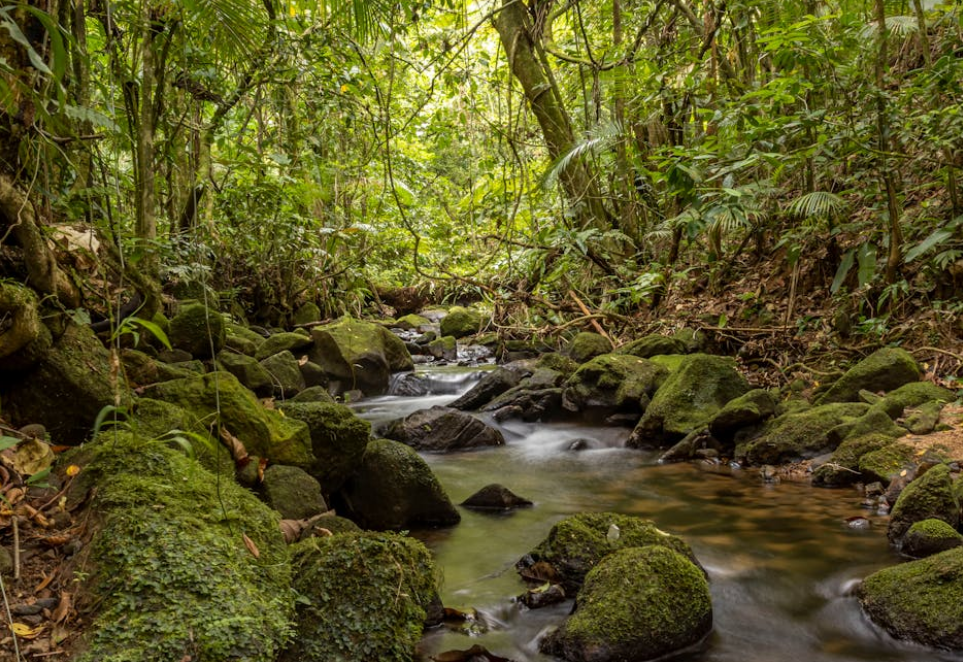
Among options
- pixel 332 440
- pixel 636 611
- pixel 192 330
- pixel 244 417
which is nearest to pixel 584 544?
pixel 636 611

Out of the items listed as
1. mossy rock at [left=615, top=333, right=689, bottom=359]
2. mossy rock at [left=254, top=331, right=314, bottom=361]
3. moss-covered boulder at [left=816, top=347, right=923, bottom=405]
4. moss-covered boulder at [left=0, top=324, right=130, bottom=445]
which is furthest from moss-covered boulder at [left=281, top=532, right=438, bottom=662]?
mossy rock at [left=254, top=331, right=314, bottom=361]

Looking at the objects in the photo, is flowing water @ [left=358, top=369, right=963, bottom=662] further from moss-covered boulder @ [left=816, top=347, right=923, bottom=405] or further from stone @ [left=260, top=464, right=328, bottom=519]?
moss-covered boulder @ [left=816, top=347, right=923, bottom=405]

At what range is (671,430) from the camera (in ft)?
21.0

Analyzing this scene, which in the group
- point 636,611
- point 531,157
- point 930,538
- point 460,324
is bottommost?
point 930,538

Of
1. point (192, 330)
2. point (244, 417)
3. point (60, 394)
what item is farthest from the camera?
point (192, 330)

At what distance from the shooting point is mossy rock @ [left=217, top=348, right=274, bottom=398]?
255 inches

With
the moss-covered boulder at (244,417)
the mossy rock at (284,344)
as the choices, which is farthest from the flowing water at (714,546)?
the mossy rock at (284,344)

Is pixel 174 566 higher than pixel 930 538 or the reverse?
higher

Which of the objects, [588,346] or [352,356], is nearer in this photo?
[588,346]

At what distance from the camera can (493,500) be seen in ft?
16.3

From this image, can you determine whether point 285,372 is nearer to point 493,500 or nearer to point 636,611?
point 493,500

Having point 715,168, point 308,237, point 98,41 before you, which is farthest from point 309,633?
point 308,237

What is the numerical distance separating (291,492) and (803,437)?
13.0 ft

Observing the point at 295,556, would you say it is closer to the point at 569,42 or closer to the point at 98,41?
the point at 98,41
